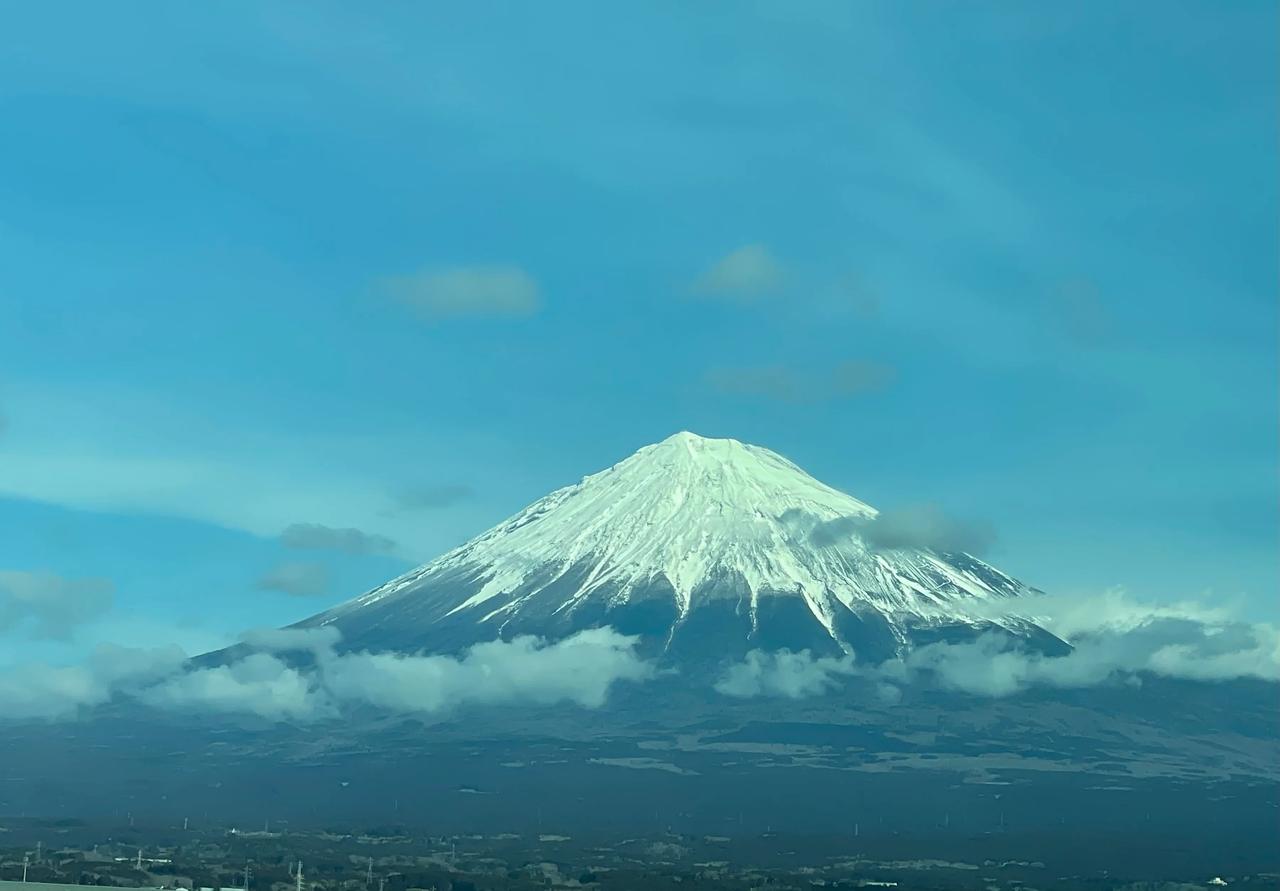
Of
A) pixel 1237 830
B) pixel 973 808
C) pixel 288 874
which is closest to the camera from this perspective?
pixel 288 874

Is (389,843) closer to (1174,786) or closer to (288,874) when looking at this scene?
(288,874)

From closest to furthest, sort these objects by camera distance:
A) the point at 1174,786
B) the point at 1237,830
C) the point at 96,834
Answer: the point at 96,834, the point at 1237,830, the point at 1174,786

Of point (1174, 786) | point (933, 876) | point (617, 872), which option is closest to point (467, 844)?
point (617, 872)

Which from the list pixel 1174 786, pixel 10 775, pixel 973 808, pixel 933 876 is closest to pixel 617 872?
pixel 933 876

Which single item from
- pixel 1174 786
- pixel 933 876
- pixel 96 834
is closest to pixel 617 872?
pixel 933 876

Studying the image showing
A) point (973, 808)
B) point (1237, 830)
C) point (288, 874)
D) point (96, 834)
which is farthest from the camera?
point (973, 808)

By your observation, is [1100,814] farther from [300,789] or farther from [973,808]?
[300,789]

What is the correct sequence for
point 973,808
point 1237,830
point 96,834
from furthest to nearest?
point 973,808 → point 1237,830 → point 96,834

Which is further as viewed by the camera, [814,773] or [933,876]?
[814,773]

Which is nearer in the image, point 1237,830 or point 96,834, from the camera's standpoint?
point 96,834
